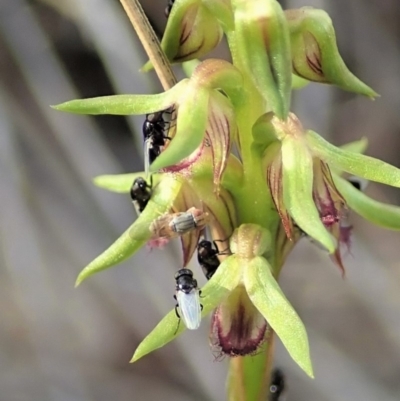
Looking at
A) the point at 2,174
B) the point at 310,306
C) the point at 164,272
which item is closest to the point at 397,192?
the point at 310,306

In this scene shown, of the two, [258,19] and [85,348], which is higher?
[258,19]

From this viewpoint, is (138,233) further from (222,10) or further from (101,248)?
(101,248)

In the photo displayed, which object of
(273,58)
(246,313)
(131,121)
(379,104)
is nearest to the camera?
(273,58)

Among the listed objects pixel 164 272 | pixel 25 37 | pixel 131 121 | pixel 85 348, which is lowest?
pixel 85 348

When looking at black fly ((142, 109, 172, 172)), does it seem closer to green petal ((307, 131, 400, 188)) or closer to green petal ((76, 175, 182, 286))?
green petal ((76, 175, 182, 286))

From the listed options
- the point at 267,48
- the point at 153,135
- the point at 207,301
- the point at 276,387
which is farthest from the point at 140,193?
the point at 276,387

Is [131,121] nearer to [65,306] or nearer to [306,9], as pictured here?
[65,306]

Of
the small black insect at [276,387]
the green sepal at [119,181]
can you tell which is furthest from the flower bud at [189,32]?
the small black insect at [276,387]

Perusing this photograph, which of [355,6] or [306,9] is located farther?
[355,6]
